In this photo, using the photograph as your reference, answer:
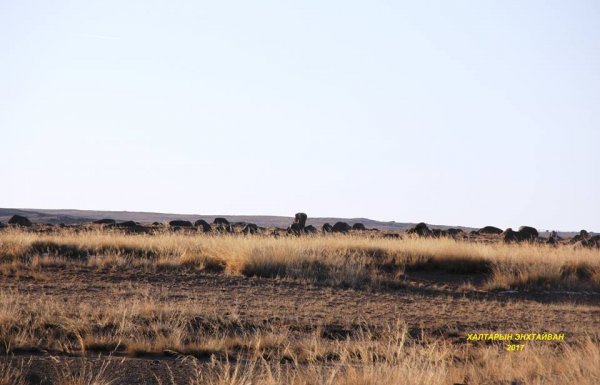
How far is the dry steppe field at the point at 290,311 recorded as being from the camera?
893cm

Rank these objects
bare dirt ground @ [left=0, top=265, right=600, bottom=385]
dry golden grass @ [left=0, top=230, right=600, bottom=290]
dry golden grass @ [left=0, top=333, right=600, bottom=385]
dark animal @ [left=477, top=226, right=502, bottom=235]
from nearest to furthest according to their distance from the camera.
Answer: dry golden grass @ [left=0, top=333, right=600, bottom=385] < bare dirt ground @ [left=0, top=265, right=600, bottom=385] < dry golden grass @ [left=0, top=230, right=600, bottom=290] < dark animal @ [left=477, top=226, right=502, bottom=235]

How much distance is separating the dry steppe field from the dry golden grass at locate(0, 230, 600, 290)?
6 cm

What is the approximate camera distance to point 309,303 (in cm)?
1627

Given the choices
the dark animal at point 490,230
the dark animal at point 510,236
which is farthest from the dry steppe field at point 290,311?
the dark animal at point 490,230

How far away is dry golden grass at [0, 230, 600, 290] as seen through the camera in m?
21.0

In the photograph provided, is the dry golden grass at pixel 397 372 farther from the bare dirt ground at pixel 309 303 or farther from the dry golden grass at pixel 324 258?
the dry golden grass at pixel 324 258

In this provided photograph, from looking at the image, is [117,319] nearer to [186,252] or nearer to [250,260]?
[250,260]

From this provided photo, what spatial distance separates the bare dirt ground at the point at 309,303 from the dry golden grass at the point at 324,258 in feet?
2.19

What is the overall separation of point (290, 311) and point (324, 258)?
740 centimetres

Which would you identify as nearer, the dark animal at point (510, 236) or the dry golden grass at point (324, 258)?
the dry golden grass at point (324, 258)

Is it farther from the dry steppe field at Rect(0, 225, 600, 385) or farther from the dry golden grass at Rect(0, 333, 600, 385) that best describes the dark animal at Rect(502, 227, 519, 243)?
the dry golden grass at Rect(0, 333, 600, 385)

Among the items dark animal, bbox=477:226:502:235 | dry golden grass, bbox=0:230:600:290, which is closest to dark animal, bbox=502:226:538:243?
dry golden grass, bbox=0:230:600:290

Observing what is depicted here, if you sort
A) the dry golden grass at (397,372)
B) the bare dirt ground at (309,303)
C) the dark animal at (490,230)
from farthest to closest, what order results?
the dark animal at (490,230) → the bare dirt ground at (309,303) → the dry golden grass at (397,372)

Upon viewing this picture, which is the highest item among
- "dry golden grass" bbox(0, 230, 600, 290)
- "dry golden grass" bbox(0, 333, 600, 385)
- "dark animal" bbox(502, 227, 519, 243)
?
"dark animal" bbox(502, 227, 519, 243)
